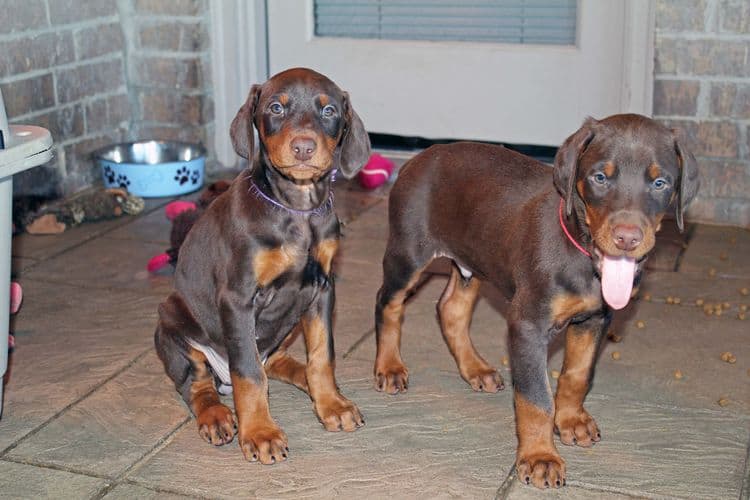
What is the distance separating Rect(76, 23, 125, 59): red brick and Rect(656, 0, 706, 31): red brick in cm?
337

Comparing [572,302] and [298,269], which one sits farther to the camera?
[298,269]

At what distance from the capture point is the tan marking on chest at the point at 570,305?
129 inches

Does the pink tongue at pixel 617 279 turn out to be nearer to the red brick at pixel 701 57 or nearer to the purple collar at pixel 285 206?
the purple collar at pixel 285 206

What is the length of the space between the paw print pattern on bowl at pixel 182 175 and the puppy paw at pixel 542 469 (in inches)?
148

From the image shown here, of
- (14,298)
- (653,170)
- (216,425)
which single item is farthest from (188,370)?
(653,170)

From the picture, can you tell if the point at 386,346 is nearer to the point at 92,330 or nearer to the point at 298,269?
the point at 298,269

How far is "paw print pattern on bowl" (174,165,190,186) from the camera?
6.53 meters

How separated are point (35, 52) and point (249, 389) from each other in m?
3.44

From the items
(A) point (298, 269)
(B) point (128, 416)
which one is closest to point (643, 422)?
(A) point (298, 269)

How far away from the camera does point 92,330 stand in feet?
15.1

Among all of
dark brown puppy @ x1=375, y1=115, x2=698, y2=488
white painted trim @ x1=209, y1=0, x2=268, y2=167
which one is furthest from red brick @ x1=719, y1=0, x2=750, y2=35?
white painted trim @ x1=209, y1=0, x2=268, y2=167

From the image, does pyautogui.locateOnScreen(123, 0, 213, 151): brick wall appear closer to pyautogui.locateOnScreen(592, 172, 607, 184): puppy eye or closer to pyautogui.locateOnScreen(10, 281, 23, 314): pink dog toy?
pyautogui.locateOnScreen(10, 281, 23, 314): pink dog toy

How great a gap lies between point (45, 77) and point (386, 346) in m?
3.22

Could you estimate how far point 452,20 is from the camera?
6.66 meters
